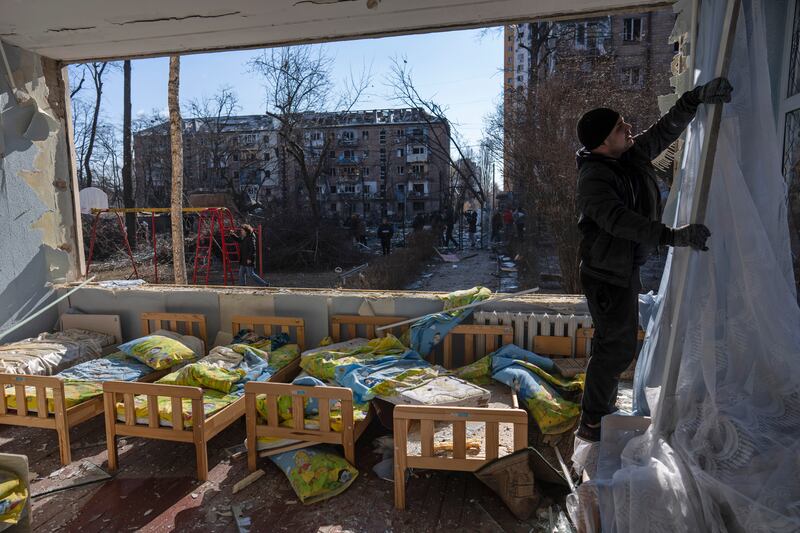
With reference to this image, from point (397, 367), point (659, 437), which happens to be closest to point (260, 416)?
point (397, 367)

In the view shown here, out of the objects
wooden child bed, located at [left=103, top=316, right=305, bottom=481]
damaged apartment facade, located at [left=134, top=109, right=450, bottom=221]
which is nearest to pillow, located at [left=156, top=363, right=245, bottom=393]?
wooden child bed, located at [left=103, top=316, right=305, bottom=481]

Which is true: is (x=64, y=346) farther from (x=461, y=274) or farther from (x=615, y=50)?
(x=615, y=50)

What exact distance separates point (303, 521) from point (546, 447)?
150cm

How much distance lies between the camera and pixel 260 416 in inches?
126

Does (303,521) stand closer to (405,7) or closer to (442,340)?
(442,340)

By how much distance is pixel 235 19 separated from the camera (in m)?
4.34

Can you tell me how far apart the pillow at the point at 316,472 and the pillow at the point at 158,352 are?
1526mm

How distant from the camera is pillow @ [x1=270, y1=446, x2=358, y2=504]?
2.83 meters

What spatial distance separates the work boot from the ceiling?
3.40m

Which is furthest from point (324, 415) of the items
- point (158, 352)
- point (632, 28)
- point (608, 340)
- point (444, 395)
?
point (632, 28)

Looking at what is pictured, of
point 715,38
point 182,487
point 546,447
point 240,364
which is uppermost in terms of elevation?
point 715,38

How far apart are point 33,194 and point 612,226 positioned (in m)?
5.45

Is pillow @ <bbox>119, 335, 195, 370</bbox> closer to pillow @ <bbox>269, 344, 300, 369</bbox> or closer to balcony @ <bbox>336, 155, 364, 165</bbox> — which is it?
pillow @ <bbox>269, 344, 300, 369</bbox>

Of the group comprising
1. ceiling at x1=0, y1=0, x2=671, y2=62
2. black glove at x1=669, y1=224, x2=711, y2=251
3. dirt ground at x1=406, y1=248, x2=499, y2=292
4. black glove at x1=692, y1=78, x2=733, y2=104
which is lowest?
dirt ground at x1=406, y1=248, x2=499, y2=292
